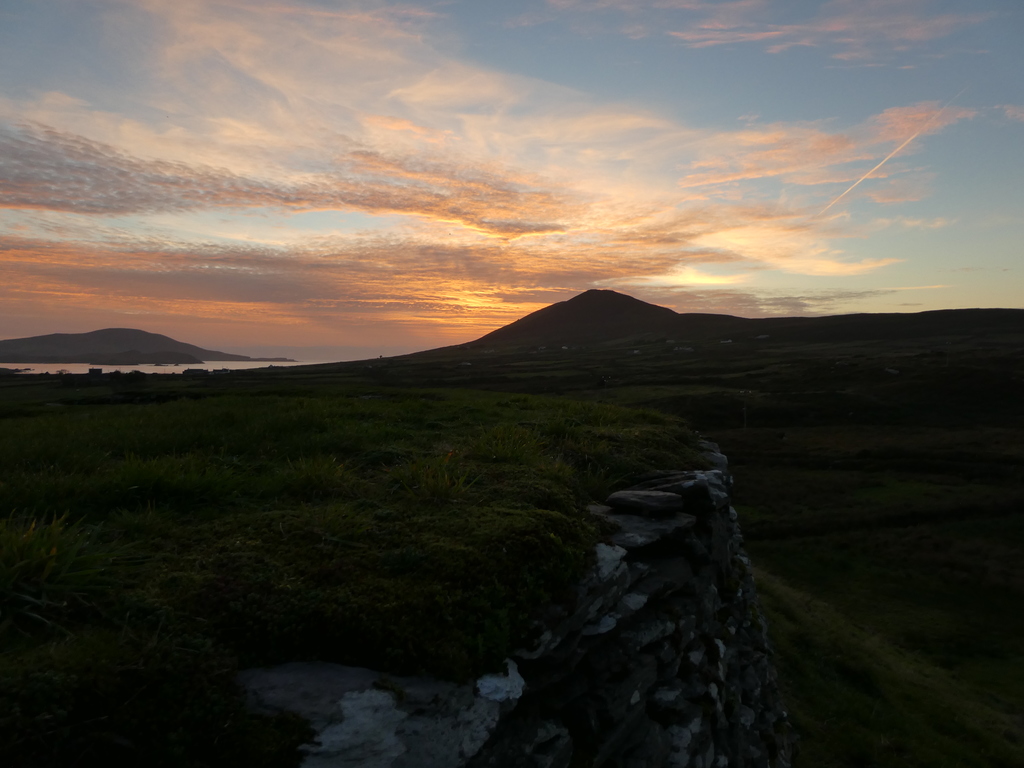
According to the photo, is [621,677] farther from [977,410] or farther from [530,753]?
[977,410]

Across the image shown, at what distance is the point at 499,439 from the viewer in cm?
950

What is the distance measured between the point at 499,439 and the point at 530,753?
17.5ft

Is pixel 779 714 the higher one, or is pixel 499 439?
pixel 499 439

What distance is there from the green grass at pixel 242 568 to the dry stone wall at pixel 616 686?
0.25 meters

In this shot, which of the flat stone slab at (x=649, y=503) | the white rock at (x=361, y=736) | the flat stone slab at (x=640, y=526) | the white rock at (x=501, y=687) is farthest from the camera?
the flat stone slab at (x=649, y=503)

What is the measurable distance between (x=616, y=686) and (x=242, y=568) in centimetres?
368

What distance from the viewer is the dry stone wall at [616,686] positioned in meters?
3.93

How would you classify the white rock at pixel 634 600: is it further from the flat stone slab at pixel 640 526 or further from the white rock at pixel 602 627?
the flat stone slab at pixel 640 526

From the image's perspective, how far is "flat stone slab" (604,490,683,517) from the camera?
7.48 meters

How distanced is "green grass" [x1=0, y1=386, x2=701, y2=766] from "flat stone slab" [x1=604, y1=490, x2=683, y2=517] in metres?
0.52

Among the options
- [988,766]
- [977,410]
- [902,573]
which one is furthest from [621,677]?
[977,410]

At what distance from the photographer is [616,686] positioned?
562 cm

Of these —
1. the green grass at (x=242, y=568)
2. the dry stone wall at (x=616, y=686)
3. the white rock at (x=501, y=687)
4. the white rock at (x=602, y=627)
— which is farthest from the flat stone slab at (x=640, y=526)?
the white rock at (x=501, y=687)

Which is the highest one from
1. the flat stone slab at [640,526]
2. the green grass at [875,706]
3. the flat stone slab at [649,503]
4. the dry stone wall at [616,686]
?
the flat stone slab at [649,503]
